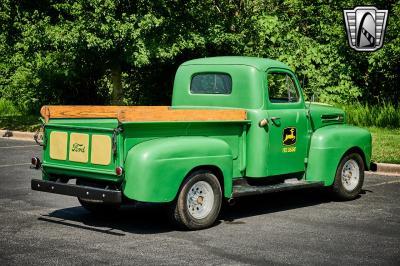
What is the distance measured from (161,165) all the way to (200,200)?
0.82 meters

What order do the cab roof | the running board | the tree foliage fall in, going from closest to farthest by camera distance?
the running board
the cab roof
the tree foliage

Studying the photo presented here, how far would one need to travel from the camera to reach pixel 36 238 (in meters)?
7.34

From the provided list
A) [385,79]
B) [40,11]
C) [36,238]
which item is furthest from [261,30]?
[36,238]

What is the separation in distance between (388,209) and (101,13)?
1182cm

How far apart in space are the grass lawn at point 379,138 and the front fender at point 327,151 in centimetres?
399

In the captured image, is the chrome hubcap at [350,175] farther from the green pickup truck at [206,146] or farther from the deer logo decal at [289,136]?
the deer logo decal at [289,136]

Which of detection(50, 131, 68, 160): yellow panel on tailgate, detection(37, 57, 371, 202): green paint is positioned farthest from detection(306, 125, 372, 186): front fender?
detection(50, 131, 68, 160): yellow panel on tailgate

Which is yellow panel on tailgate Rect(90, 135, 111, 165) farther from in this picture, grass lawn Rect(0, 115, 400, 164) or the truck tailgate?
grass lawn Rect(0, 115, 400, 164)

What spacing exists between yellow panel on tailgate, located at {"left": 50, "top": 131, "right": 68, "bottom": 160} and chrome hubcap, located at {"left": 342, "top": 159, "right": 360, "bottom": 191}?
4031 millimetres

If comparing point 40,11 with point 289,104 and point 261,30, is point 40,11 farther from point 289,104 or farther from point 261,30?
point 289,104

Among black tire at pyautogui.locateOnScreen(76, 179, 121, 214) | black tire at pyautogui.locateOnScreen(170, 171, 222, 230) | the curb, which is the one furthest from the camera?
the curb

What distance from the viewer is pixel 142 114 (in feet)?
24.2

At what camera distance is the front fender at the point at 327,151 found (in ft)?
31.0

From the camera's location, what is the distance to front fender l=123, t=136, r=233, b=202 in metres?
7.34
